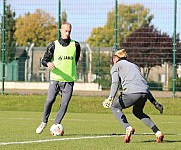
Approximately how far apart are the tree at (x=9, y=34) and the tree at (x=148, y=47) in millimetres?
4578

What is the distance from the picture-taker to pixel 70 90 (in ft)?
39.3

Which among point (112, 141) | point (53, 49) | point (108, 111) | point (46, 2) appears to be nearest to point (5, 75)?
point (46, 2)

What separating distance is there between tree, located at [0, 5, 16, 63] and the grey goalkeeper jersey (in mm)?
15787

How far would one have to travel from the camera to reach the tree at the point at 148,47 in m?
25.9

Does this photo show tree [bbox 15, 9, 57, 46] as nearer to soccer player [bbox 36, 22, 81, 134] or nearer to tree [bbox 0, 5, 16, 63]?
tree [bbox 0, 5, 16, 63]

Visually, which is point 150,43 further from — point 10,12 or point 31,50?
point 31,50

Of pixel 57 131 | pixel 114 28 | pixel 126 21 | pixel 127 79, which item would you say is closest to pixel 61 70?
pixel 57 131

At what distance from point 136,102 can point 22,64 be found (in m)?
22.8

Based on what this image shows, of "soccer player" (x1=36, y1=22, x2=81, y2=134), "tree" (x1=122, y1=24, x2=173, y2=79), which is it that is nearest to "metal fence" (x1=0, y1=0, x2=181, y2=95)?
"tree" (x1=122, y1=24, x2=173, y2=79)

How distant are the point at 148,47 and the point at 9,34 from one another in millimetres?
5605

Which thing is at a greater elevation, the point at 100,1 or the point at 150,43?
the point at 100,1

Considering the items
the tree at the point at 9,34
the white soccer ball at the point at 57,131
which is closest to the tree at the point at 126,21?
the tree at the point at 9,34

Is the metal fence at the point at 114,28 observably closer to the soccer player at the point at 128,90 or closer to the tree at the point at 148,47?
the tree at the point at 148,47

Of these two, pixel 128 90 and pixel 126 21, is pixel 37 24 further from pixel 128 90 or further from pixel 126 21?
pixel 128 90
